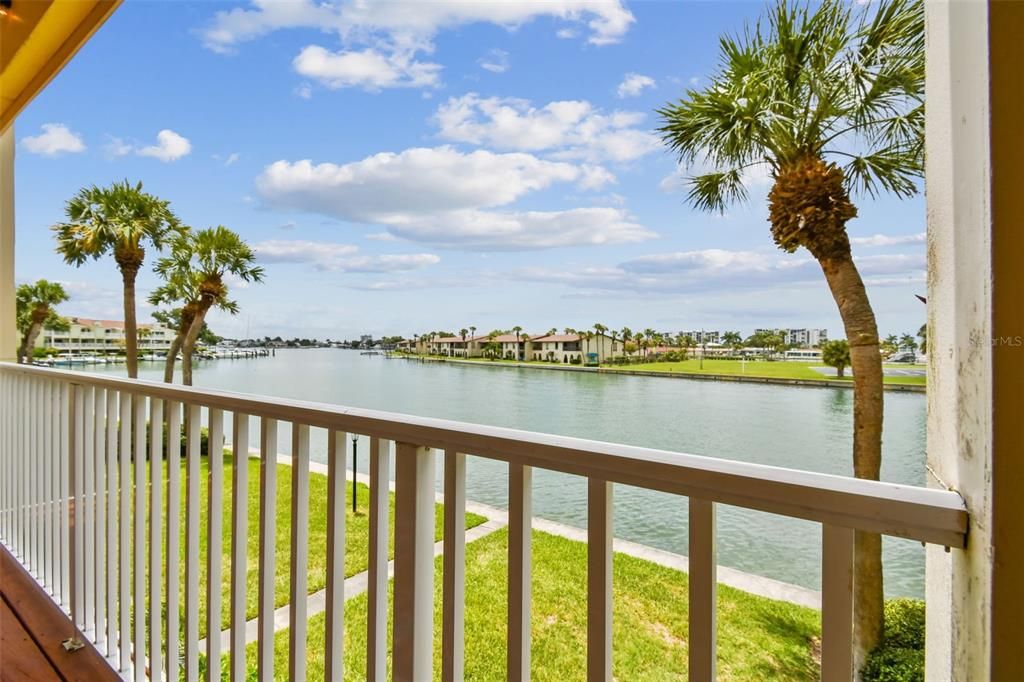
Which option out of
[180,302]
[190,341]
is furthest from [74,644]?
[180,302]

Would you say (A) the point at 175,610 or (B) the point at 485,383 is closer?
(A) the point at 175,610

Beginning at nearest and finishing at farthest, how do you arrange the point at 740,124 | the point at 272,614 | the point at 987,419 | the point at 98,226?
the point at 987,419
the point at 272,614
the point at 740,124
the point at 98,226

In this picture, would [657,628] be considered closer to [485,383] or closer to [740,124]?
[485,383]

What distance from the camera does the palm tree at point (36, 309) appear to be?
17.1 ft

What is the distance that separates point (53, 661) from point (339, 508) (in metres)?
1.62

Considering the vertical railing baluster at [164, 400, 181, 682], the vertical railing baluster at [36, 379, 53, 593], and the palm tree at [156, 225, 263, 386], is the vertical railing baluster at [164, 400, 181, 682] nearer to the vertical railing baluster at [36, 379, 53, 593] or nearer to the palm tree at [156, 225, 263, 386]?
the vertical railing baluster at [36, 379, 53, 593]

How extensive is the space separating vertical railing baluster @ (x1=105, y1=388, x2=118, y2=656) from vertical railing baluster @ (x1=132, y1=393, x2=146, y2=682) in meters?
0.15

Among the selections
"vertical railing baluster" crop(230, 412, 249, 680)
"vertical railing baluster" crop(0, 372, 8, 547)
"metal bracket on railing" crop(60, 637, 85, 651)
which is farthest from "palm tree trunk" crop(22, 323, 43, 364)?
"vertical railing baluster" crop(230, 412, 249, 680)

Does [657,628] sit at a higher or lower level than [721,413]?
lower

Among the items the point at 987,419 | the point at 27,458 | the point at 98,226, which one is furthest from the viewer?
the point at 98,226

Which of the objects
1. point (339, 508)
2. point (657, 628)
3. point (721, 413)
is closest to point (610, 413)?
point (721, 413)

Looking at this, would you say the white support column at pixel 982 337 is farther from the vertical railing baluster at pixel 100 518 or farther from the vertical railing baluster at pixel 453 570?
the vertical railing baluster at pixel 100 518

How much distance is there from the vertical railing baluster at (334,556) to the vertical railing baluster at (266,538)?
0.21 metres

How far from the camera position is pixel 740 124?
7.15ft
